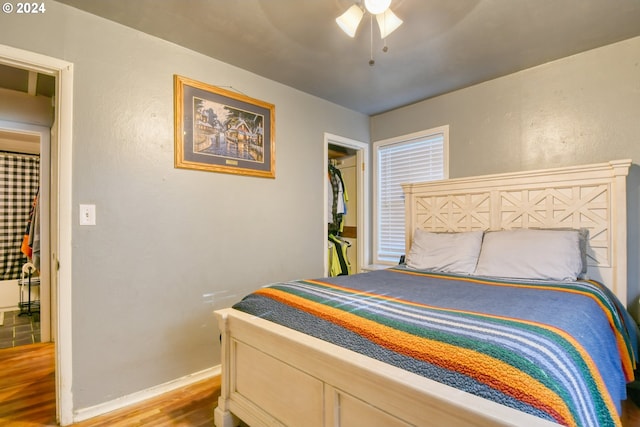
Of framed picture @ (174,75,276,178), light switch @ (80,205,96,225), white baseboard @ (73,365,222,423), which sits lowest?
white baseboard @ (73,365,222,423)

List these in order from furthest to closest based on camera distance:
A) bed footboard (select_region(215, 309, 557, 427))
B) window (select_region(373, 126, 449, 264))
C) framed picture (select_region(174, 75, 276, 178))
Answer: window (select_region(373, 126, 449, 264)) < framed picture (select_region(174, 75, 276, 178)) < bed footboard (select_region(215, 309, 557, 427))

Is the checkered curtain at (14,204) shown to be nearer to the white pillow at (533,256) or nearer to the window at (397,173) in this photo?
the window at (397,173)

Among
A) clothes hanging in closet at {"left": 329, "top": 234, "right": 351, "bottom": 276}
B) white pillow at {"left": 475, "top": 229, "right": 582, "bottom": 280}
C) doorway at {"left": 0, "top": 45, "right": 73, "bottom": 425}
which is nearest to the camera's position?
doorway at {"left": 0, "top": 45, "right": 73, "bottom": 425}

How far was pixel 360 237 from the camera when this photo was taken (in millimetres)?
3693

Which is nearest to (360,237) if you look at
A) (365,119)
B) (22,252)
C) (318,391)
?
(365,119)

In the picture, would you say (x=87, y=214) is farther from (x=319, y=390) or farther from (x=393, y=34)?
(x=393, y=34)

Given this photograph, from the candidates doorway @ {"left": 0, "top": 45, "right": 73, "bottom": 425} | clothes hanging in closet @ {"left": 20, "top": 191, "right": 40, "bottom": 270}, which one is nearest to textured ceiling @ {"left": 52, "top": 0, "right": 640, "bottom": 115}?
doorway @ {"left": 0, "top": 45, "right": 73, "bottom": 425}

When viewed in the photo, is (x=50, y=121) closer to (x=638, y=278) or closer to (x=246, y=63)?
(x=246, y=63)

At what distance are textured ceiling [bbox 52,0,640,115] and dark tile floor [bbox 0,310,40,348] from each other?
3.08 metres

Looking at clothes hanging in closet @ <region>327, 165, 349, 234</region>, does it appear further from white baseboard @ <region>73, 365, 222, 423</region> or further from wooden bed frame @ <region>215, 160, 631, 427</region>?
white baseboard @ <region>73, 365, 222, 423</region>

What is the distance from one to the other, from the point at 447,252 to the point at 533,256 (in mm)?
575

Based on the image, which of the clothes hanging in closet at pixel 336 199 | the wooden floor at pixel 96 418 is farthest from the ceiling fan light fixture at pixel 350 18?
the wooden floor at pixel 96 418

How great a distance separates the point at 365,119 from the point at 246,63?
1.65 metres

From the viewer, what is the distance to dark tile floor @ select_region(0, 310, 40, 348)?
3.00 metres
